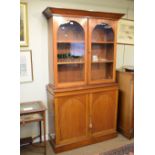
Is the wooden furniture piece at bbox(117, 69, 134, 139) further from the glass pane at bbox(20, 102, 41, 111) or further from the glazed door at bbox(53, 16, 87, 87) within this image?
the glass pane at bbox(20, 102, 41, 111)

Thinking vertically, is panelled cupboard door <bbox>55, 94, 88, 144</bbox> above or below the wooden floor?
above

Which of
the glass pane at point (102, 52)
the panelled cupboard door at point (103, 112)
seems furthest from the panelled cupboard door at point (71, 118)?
the glass pane at point (102, 52)

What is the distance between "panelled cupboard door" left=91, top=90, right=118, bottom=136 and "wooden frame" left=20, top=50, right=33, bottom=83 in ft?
3.32

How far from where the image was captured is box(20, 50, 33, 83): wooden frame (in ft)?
8.56

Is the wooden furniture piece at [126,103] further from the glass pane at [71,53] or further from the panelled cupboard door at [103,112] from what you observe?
the glass pane at [71,53]

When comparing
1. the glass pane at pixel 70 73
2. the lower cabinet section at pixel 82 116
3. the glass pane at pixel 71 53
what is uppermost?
the glass pane at pixel 71 53

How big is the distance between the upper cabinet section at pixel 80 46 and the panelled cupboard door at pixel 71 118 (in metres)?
0.23

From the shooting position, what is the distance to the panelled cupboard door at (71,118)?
256 cm

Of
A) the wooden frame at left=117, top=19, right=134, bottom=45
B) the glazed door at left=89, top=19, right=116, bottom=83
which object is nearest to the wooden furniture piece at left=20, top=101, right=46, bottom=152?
the glazed door at left=89, top=19, right=116, bottom=83

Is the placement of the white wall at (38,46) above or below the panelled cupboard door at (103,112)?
above

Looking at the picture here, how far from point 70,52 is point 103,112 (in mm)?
1099

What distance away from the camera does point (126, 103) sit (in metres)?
2.98

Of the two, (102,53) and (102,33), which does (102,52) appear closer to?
(102,53)
